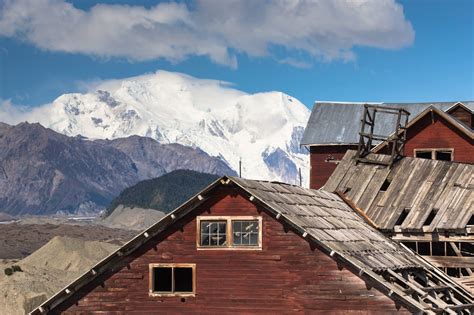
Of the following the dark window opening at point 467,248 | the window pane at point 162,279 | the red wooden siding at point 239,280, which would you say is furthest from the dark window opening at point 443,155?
the window pane at point 162,279

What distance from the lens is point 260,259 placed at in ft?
122

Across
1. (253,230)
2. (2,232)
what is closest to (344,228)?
(253,230)

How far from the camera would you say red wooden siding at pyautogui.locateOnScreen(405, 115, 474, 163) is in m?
55.7

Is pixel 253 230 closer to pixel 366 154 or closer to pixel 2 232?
pixel 366 154

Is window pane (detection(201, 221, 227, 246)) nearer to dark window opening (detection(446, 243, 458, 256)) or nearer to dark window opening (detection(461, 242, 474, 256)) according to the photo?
dark window opening (detection(446, 243, 458, 256))

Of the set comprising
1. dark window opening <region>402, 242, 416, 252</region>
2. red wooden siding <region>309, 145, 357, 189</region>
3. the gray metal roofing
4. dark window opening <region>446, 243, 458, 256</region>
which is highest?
the gray metal roofing

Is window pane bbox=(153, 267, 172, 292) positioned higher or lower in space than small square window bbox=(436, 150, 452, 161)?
lower

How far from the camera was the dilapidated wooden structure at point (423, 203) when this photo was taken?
44.9 meters

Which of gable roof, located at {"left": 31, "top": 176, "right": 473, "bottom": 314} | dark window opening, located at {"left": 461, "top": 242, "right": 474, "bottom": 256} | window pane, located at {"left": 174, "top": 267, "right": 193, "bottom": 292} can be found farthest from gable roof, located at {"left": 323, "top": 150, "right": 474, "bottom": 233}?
window pane, located at {"left": 174, "top": 267, "right": 193, "bottom": 292}

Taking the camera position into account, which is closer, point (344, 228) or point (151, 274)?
point (151, 274)

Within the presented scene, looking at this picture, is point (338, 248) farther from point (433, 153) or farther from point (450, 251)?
point (433, 153)

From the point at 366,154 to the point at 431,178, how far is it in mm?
4989

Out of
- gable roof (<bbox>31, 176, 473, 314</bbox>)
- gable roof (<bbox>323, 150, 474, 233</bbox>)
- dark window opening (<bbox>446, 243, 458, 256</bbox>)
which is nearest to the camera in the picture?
gable roof (<bbox>31, 176, 473, 314</bbox>)

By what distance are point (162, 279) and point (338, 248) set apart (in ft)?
23.4
